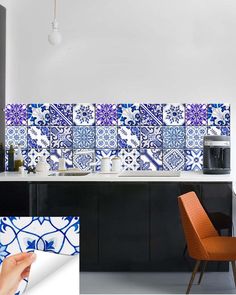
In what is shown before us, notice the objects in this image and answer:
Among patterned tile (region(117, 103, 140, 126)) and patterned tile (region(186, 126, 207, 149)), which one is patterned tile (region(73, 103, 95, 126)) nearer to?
patterned tile (region(117, 103, 140, 126))

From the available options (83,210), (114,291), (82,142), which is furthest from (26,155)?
(114,291)

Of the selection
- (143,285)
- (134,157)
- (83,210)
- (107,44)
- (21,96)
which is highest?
(107,44)

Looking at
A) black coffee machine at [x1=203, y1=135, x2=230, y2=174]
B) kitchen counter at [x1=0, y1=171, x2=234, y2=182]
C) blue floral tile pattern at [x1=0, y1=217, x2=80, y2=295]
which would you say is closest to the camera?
blue floral tile pattern at [x1=0, y1=217, x2=80, y2=295]

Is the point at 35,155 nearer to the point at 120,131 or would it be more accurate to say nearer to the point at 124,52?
the point at 120,131

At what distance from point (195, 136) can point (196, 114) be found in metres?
0.19

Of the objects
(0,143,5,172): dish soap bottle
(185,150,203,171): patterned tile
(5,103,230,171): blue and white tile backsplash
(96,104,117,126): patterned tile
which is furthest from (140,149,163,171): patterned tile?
(0,143,5,172): dish soap bottle

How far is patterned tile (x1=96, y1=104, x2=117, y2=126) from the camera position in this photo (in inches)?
182

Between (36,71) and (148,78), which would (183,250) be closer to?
Answer: (148,78)

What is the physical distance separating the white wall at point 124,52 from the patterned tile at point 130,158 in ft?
1.49

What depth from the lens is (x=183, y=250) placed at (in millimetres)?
4035

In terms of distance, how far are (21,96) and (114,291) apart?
193 cm

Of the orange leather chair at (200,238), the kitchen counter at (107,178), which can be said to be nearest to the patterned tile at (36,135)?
the kitchen counter at (107,178)

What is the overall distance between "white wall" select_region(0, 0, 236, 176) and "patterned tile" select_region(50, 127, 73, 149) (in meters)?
0.26

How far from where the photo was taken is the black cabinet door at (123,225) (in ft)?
13.2
